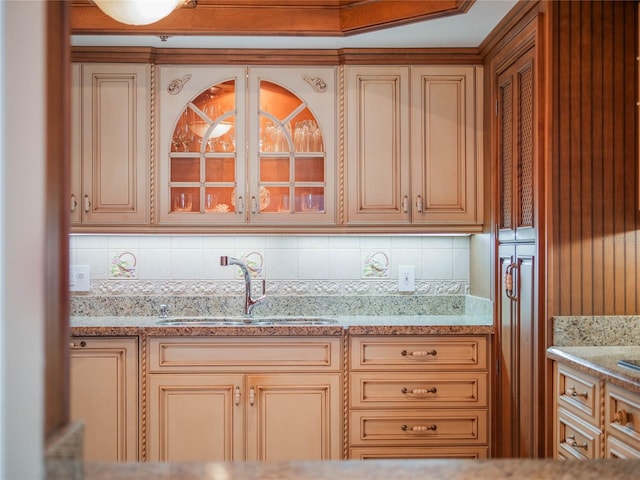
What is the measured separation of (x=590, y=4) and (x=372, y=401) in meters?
1.88

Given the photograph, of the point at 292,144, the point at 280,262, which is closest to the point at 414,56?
the point at 292,144

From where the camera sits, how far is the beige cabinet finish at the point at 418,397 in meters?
3.12

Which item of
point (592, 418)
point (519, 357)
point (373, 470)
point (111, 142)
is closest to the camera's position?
point (373, 470)

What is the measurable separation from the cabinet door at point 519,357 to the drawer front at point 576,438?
14cm

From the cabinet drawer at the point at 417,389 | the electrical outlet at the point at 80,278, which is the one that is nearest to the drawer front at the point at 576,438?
the cabinet drawer at the point at 417,389

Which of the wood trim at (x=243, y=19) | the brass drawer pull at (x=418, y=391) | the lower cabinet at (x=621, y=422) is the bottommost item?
the brass drawer pull at (x=418, y=391)

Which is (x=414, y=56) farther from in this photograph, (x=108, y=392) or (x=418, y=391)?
(x=108, y=392)

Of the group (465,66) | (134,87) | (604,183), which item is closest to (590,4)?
(604,183)

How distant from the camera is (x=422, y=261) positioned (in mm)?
3672

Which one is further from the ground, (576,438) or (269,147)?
(269,147)

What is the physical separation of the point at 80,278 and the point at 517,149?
2.31 m

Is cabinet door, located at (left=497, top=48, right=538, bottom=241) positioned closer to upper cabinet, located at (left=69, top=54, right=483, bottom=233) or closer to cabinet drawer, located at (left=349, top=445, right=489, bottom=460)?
upper cabinet, located at (left=69, top=54, right=483, bottom=233)

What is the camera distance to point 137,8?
208cm

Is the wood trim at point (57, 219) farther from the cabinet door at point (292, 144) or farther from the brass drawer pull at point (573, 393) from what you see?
the cabinet door at point (292, 144)
